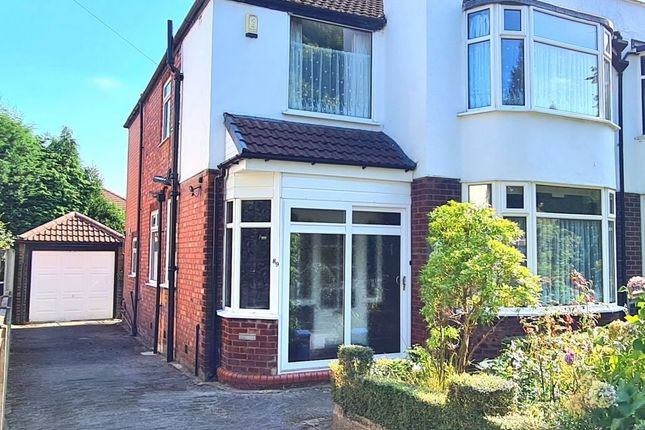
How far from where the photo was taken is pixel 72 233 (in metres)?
18.5

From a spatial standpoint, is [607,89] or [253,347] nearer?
[253,347]

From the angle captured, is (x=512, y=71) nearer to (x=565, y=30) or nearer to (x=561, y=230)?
(x=565, y=30)

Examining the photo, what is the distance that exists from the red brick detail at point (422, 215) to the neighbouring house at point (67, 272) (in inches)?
515

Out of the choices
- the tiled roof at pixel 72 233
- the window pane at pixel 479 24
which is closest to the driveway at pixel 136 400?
the window pane at pixel 479 24

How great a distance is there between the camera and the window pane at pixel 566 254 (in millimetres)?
9047

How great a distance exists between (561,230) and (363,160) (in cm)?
357

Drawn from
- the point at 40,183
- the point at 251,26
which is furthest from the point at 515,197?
the point at 40,183

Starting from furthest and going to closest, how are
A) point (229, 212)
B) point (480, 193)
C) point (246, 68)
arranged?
point (480, 193)
point (246, 68)
point (229, 212)

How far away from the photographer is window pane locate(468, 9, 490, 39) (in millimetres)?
9086

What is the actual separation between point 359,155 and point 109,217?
20.0 m

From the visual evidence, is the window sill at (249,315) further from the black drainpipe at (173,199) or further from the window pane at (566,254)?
the window pane at (566,254)

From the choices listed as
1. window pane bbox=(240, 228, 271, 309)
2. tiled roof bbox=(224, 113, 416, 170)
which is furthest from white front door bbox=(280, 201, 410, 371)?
tiled roof bbox=(224, 113, 416, 170)

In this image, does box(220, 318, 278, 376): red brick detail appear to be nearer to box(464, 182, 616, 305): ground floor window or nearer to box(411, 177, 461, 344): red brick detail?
box(411, 177, 461, 344): red brick detail

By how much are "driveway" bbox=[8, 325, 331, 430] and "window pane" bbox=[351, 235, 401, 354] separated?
1.30 m
